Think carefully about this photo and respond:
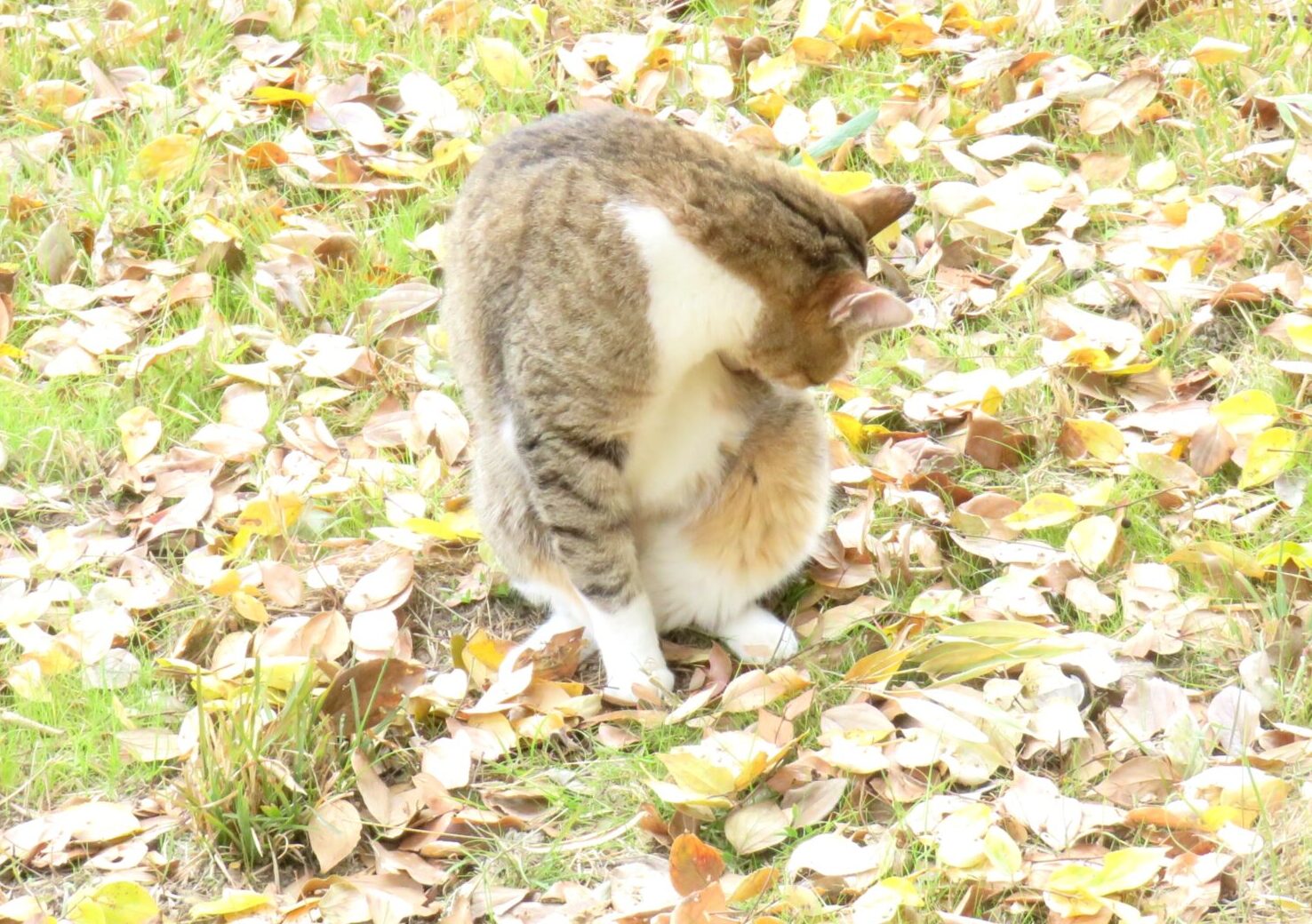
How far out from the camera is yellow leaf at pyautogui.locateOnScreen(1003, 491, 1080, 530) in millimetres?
2939

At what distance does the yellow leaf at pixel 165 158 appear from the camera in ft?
13.6

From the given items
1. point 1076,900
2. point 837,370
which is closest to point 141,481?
point 837,370

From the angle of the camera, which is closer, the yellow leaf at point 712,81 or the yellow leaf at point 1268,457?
the yellow leaf at point 1268,457

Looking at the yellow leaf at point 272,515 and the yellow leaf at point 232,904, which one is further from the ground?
the yellow leaf at point 272,515

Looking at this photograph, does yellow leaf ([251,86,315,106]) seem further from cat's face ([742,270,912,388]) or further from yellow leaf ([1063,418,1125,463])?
yellow leaf ([1063,418,1125,463])

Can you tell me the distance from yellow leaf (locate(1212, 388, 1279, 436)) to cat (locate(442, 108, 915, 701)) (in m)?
0.81

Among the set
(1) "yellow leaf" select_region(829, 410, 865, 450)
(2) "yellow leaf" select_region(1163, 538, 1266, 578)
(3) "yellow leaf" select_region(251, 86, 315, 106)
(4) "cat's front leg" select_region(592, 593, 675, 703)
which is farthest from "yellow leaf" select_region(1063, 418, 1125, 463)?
(3) "yellow leaf" select_region(251, 86, 315, 106)

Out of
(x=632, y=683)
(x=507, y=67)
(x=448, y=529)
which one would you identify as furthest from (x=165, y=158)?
(x=632, y=683)

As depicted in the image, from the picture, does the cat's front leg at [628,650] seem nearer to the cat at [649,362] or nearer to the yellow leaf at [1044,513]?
the cat at [649,362]

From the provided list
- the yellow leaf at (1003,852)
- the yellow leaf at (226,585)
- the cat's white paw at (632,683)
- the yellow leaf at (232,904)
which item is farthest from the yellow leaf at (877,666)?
the yellow leaf at (226,585)

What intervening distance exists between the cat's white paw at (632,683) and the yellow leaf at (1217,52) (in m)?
2.28

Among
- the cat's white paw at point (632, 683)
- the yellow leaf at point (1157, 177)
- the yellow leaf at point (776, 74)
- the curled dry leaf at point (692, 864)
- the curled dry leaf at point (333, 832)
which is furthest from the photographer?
the yellow leaf at point (776, 74)

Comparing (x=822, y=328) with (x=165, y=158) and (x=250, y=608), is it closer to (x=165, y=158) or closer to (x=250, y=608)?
(x=250, y=608)

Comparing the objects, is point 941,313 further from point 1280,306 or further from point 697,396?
point 697,396
